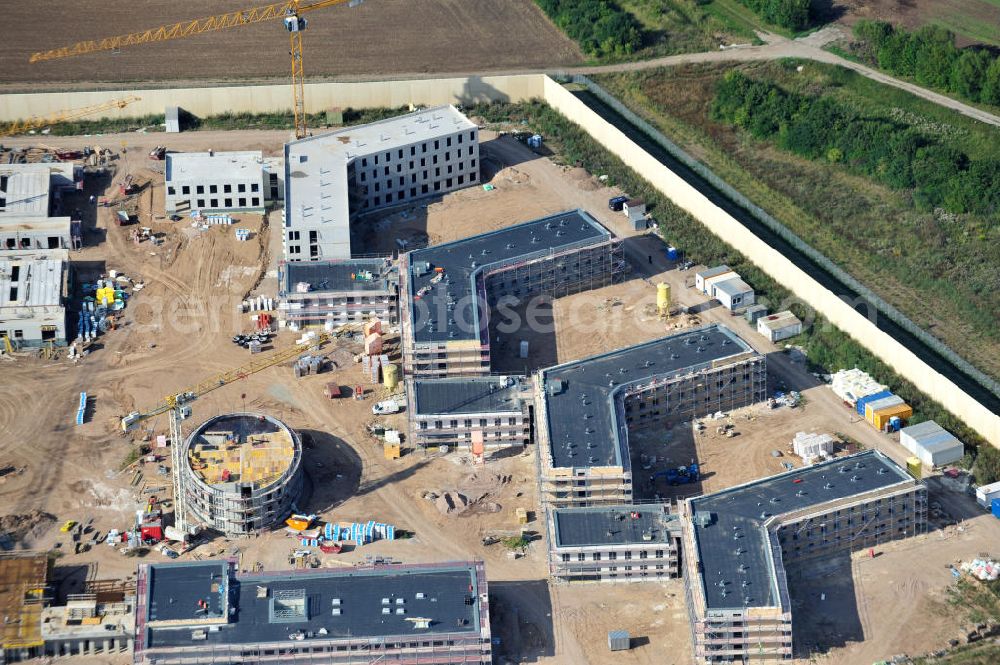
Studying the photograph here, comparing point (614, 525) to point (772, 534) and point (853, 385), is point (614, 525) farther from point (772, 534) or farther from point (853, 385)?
point (853, 385)

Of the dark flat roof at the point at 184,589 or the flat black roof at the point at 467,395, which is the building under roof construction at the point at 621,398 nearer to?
the flat black roof at the point at 467,395

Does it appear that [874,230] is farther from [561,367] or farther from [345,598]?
[345,598]

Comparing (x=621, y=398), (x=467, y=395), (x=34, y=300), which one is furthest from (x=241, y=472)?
(x=34, y=300)

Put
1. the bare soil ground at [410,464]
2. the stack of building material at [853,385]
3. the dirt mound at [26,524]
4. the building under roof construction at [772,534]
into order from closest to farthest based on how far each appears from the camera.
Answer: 1. the building under roof construction at [772,534]
2. the bare soil ground at [410,464]
3. the dirt mound at [26,524]
4. the stack of building material at [853,385]

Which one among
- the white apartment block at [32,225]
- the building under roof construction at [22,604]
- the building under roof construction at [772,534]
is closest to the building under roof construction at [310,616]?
the building under roof construction at [22,604]

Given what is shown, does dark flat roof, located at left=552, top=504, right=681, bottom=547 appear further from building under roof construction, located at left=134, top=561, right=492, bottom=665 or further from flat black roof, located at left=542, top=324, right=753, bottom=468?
building under roof construction, located at left=134, top=561, right=492, bottom=665

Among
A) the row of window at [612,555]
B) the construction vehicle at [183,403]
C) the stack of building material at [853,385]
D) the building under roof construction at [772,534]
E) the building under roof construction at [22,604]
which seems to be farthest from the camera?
the stack of building material at [853,385]

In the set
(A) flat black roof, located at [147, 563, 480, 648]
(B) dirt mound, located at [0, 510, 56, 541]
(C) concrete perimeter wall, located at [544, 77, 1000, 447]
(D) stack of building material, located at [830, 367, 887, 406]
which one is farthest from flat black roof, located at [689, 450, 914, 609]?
(B) dirt mound, located at [0, 510, 56, 541]
